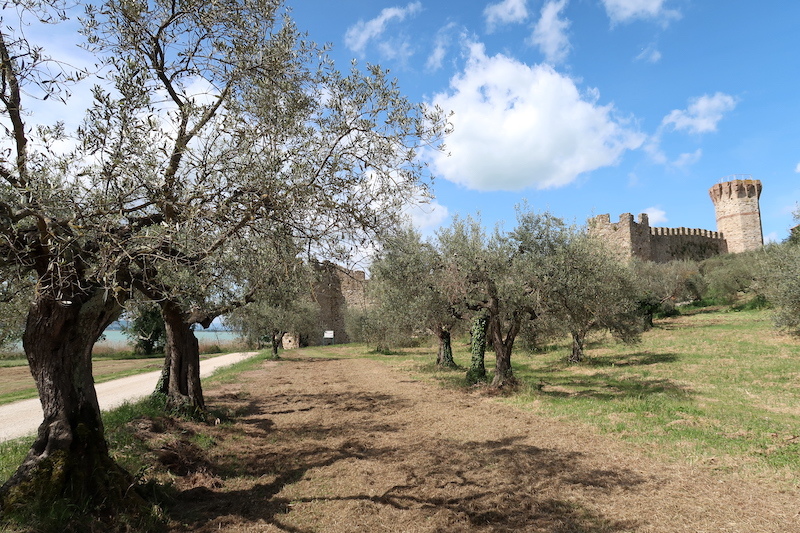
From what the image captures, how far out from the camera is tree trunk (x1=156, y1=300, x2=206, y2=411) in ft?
37.8

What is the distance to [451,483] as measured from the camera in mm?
7188

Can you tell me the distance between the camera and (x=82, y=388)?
19.7ft

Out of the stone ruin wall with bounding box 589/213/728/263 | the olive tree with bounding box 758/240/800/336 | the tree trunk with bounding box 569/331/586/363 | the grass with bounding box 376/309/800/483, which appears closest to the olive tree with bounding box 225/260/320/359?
the grass with bounding box 376/309/800/483

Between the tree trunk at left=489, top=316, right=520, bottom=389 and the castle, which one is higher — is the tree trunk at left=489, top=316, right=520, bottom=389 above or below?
below

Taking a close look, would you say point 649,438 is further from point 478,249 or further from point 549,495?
point 478,249

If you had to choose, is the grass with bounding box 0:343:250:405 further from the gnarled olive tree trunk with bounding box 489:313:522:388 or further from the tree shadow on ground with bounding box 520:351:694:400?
the tree shadow on ground with bounding box 520:351:694:400

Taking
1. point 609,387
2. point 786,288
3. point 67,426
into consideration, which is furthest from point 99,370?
point 786,288

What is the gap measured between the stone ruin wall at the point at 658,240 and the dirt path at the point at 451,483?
4065 cm

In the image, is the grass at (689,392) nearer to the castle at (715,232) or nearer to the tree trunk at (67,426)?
the tree trunk at (67,426)

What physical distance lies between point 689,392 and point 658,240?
46.4m

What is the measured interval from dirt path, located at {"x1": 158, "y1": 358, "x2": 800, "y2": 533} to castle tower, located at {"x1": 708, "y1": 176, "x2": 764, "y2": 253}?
6342 centimetres

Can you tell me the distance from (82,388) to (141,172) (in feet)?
9.58

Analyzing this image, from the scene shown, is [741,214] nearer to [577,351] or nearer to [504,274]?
[577,351]

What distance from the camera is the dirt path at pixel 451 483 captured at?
225 inches
